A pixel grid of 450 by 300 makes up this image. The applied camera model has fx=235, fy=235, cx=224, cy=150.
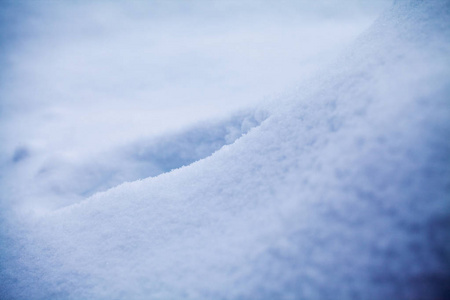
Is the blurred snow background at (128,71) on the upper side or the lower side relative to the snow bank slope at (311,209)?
upper

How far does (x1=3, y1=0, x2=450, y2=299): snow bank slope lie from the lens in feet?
2.04

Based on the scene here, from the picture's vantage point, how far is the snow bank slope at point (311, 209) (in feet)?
2.04

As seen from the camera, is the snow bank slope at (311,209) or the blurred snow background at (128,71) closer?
the snow bank slope at (311,209)

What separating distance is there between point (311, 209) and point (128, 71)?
3.50 meters

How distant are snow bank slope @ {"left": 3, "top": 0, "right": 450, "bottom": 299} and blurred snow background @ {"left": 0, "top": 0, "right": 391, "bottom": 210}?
711 mm

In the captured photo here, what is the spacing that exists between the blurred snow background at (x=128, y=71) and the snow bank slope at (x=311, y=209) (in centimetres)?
71

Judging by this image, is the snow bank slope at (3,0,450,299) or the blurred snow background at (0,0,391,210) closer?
the snow bank slope at (3,0,450,299)

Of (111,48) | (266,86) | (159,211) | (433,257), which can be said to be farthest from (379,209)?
(111,48)

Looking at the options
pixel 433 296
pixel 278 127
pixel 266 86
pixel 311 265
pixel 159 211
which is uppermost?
pixel 266 86

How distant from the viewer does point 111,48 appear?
385 centimetres

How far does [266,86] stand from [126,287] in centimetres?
228

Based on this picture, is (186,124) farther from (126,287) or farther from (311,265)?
(311,265)

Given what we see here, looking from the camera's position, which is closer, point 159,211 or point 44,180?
point 159,211

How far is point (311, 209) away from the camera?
2.42 feet
